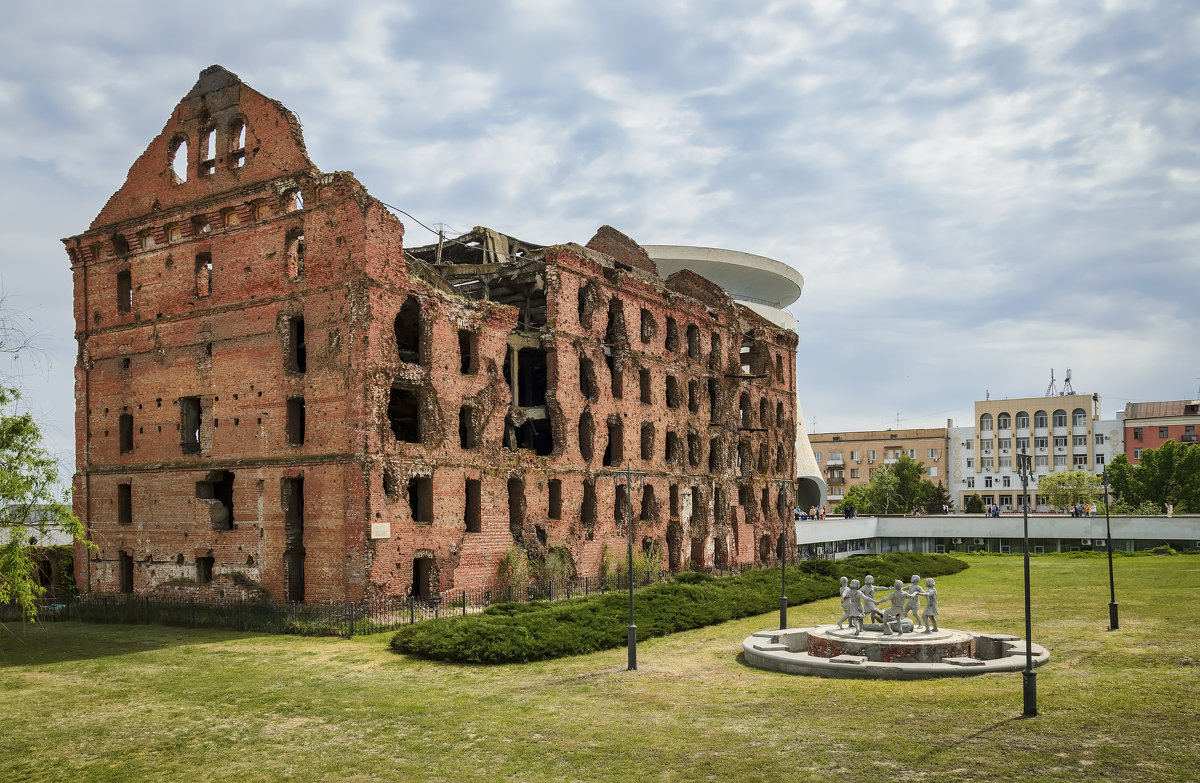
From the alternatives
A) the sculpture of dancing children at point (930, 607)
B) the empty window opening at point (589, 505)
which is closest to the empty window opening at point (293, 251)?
the empty window opening at point (589, 505)

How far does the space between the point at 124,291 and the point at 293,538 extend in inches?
541

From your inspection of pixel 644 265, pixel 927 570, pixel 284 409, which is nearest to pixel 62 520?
pixel 284 409

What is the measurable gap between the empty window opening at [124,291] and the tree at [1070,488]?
76062 millimetres

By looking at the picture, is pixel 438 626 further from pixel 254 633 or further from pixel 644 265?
pixel 644 265

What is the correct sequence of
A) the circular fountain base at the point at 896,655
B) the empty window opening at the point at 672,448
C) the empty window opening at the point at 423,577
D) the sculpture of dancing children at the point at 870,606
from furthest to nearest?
the empty window opening at the point at 672,448 < the empty window opening at the point at 423,577 < the sculpture of dancing children at the point at 870,606 < the circular fountain base at the point at 896,655

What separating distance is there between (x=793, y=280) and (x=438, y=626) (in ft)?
186

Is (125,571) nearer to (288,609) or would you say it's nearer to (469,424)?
(288,609)

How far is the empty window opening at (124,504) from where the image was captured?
36.8 metres

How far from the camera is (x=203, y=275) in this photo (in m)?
36.1

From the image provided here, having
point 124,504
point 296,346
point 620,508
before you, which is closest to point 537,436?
point 620,508

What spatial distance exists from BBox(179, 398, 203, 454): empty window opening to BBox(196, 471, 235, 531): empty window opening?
1.34m

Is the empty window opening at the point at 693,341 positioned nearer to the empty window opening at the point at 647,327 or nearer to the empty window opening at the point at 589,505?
the empty window opening at the point at 647,327

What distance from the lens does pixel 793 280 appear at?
251ft

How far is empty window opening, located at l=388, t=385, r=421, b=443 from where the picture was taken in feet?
118
